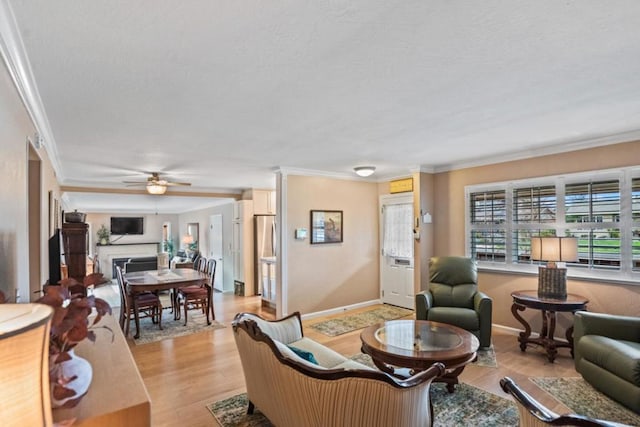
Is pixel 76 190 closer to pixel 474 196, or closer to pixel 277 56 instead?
pixel 277 56

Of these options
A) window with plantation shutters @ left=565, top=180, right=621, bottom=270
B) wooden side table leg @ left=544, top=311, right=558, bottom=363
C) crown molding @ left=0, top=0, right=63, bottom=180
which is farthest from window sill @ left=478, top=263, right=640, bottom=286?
crown molding @ left=0, top=0, right=63, bottom=180

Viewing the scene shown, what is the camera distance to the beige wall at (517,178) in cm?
370

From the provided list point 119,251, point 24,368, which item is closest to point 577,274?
point 24,368

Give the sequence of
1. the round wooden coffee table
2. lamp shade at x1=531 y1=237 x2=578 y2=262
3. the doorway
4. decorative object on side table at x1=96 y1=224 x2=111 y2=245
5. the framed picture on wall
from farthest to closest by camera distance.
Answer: decorative object on side table at x1=96 y1=224 x2=111 y2=245
the framed picture on wall
lamp shade at x1=531 y1=237 x2=578 y2=262
the doorway
the round wooden coffee table

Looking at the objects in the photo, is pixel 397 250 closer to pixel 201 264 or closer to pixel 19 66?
pixel 201 264

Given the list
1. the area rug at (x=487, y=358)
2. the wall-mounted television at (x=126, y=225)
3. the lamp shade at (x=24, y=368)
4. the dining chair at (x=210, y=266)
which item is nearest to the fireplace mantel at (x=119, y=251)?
the wall-mounted television at (x=126, y=225)

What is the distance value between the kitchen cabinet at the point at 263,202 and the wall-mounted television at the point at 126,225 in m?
7.49

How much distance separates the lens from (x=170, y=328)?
5.28 m

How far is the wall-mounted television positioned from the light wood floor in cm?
927

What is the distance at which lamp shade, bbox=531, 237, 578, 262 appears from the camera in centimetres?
371

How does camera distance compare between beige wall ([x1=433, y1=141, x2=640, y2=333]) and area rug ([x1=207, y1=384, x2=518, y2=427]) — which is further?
beige wall ([x1=433, y1=141, x2=640, y2=333])

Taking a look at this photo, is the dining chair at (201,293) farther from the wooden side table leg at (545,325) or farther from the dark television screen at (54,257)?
the wooden side table leg at (545,325)

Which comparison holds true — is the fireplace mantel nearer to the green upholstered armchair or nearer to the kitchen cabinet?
the kitchen cabinet

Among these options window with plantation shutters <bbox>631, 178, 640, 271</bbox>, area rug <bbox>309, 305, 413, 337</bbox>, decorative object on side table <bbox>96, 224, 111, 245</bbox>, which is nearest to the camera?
window with plantation shutters <bbox>631, 178, 640, 271</bbox>
